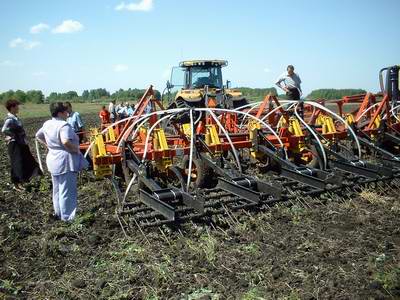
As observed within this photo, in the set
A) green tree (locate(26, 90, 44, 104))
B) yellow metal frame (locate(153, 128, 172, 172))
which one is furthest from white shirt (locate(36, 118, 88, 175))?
green tree (locate(26, 90, 44, 104))

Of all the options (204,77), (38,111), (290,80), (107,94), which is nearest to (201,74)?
(204,77)

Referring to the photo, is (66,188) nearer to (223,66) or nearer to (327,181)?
(327,181)

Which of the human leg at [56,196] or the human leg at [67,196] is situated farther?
the human leg at [56,196]

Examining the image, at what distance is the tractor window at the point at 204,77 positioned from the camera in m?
12.6

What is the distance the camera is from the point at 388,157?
7.22 meters

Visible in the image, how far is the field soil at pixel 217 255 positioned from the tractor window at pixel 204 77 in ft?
23.7

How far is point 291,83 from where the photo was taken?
957cm

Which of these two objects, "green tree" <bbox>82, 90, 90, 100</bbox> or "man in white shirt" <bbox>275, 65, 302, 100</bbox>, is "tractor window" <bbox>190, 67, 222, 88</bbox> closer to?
"man in white shirt" <bbox>275, 65, 302, 100</bbox>

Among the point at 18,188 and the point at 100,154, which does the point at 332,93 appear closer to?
the point at 18,188

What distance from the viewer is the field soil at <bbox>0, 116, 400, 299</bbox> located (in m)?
3.53

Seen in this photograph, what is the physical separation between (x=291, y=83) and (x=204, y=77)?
3.66 m

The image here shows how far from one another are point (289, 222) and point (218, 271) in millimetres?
1566

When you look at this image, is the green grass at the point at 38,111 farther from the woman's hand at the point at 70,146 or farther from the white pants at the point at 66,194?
the woman's hand at the point at 70,146

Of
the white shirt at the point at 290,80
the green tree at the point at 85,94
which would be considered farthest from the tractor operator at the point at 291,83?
the green tree at the point at 85,94
